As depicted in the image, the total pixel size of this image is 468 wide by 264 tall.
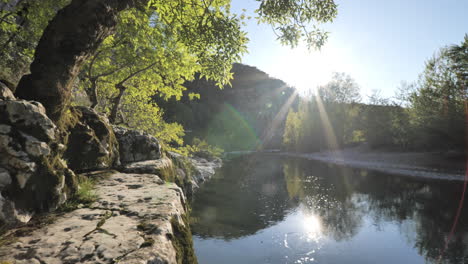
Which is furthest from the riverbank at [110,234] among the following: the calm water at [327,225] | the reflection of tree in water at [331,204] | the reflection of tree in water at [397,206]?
the reflection of tree in water at [397,206]

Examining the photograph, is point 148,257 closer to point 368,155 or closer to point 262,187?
point 262,187

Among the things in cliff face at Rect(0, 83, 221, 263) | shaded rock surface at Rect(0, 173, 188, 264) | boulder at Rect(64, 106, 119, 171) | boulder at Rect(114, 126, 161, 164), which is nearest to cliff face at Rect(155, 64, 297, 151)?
boulder at Rect(114, 126, 161, 164)

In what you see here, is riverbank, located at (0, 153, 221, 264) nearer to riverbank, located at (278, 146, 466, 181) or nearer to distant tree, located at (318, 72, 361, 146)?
riverbank, located at (278, 146, 466, 181)

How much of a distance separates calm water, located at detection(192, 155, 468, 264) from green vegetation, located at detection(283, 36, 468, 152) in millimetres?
12409

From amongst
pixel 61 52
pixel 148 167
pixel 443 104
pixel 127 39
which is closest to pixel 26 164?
pixel 61 52

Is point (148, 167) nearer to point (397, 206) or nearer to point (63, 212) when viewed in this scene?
point (63, 212)

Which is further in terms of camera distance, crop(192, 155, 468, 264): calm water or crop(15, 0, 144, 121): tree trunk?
crop(192, 155, 468, 264): calm water

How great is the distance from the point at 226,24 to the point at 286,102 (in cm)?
16978

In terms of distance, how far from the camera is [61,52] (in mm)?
4461

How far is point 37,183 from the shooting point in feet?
11.7

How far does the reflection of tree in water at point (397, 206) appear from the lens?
10.5 meters

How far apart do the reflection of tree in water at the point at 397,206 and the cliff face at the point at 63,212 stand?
10.3m

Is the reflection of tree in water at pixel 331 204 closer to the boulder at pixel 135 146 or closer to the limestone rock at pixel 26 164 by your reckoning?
the boulder at pixel 135 146

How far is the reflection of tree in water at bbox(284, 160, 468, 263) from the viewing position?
1052cm
